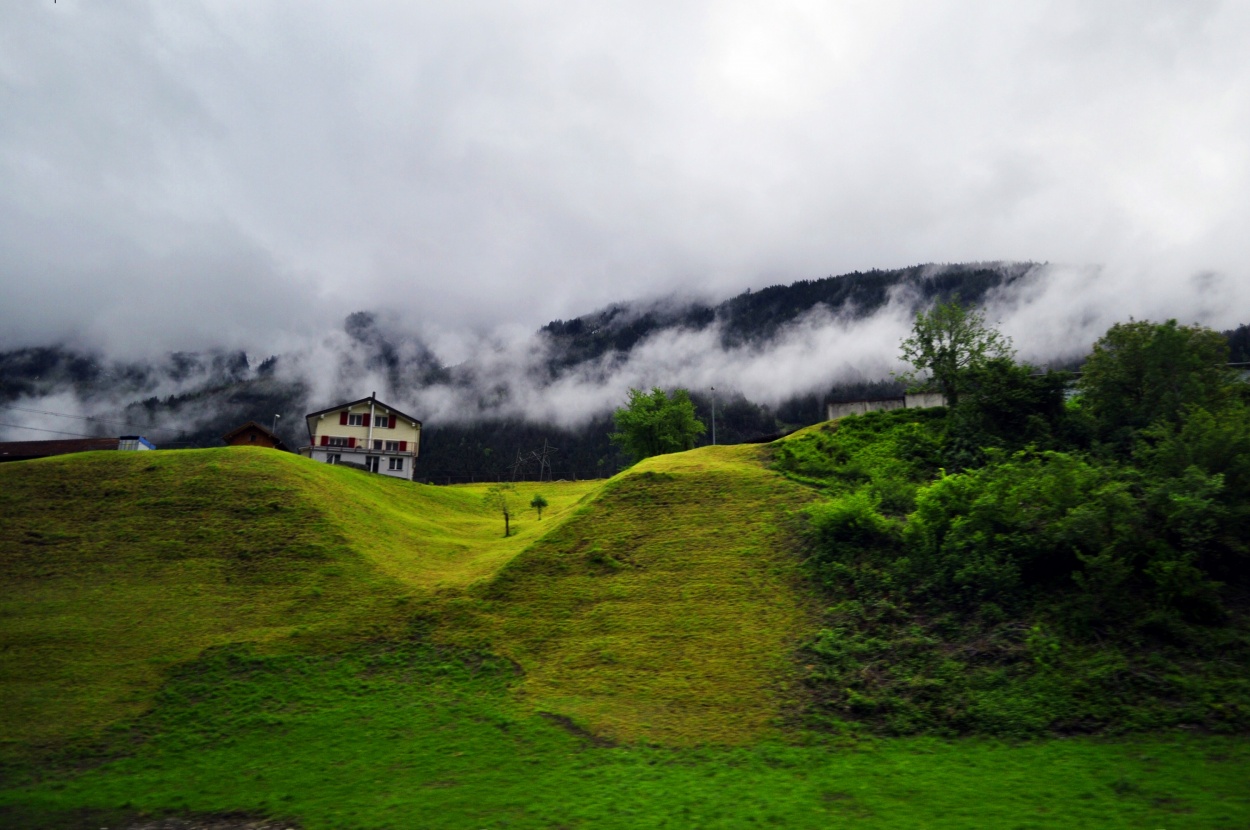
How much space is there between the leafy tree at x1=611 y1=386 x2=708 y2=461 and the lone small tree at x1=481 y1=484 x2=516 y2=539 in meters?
17.1

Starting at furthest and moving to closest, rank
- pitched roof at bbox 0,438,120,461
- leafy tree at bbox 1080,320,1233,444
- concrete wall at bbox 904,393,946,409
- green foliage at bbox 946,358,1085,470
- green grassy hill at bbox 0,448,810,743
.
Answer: pitched roof at bbox 0,438,120,461, concrete wall at bbox 904,393,946,409, green foliage at bbox 946,358,1085,470, leafy tree at bbox 1080,320,1233,444, green grassy hill at bbox 0,448,810,743

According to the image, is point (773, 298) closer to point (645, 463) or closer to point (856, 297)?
point (856, 297)

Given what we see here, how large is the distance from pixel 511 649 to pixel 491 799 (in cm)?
908

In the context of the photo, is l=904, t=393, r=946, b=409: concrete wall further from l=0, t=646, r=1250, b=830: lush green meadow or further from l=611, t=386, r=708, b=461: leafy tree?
l=0, t=646, r=1250, b=830: lush green meadow

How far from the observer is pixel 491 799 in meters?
14.0

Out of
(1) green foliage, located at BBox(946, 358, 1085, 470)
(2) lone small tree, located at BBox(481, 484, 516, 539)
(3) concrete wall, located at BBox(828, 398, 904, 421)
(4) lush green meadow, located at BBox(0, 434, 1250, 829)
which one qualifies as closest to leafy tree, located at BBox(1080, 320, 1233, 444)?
(1) green foliage, located at BBox(946, 358, 1085, 470)

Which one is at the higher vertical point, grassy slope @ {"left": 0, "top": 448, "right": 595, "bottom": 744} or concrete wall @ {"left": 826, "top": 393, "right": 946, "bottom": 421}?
concrete wall @ {"left": 826, "top": 393, "right": 946, "bottom": 421}

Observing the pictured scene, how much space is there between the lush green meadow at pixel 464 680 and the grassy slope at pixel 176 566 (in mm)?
137

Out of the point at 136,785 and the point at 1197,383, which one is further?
the point at 1197,383

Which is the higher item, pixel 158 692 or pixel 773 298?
pixel 773 298

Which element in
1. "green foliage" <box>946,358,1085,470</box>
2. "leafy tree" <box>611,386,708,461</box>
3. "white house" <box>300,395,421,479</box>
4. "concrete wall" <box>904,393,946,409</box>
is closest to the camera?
"green foliage" <box>946,358,1085,470</box>

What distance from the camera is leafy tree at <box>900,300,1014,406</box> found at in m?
42.8

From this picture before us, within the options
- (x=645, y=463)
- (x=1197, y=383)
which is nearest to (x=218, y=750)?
(x=645, y=463)

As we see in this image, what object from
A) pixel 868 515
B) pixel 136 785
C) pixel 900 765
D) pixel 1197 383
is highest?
pixel 1197 383
